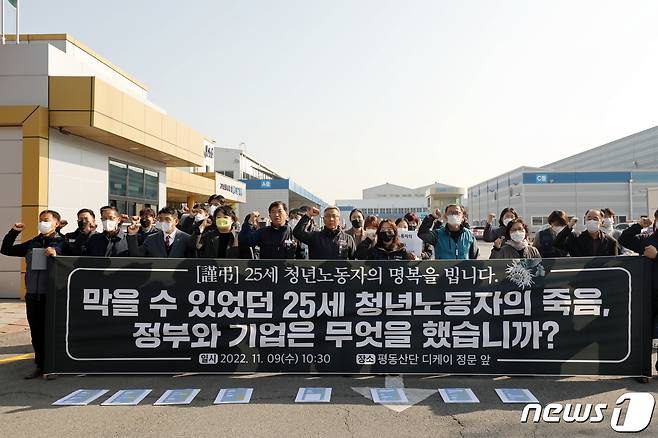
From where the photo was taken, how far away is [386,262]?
5262 mm

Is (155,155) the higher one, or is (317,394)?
(155,155)

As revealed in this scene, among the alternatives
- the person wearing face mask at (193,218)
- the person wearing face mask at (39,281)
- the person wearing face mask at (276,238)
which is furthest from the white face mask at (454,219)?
the person wearing face mask at (39,281)

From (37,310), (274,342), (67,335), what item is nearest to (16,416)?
(67,335)

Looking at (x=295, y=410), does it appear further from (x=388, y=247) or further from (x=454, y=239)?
(x=454, y=239)

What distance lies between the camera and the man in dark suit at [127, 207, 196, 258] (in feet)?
20.9

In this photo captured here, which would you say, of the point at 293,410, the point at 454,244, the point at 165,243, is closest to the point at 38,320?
the point at 165,243

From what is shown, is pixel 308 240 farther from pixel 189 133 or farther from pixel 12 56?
pixel 189 133

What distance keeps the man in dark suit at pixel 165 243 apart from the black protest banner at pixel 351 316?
3.58 feet

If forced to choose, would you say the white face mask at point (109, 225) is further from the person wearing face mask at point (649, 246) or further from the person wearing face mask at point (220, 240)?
the person wearing face mask at point (649, 246)

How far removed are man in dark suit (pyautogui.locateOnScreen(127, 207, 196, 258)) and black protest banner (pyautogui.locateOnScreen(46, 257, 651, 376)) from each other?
42.9 inches

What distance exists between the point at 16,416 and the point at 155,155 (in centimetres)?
1164

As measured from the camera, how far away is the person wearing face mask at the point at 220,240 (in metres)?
6.24

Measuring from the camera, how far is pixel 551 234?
7.36 m

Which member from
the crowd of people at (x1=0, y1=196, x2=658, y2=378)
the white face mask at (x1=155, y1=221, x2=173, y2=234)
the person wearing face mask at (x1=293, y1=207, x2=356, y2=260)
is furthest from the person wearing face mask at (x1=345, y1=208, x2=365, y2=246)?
the white face mask at (x1=155, y1=221, x2=173, y2=234)
